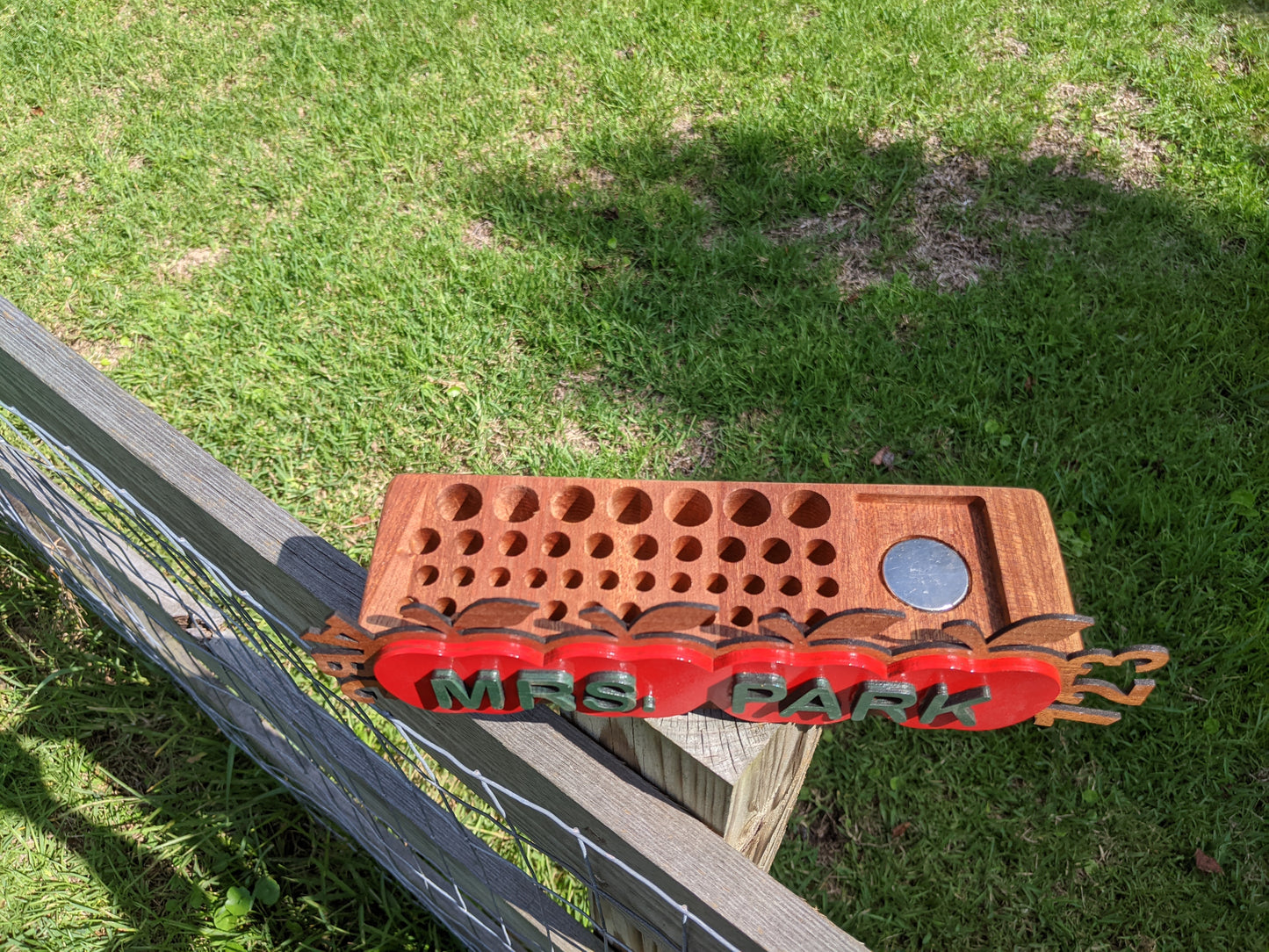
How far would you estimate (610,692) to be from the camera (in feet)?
3.37

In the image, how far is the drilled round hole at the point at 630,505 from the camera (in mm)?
1139

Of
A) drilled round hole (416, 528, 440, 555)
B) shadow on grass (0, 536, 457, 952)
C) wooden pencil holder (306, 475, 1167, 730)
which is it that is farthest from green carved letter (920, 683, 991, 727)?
shadow on grass (0, 536, 457, 952)

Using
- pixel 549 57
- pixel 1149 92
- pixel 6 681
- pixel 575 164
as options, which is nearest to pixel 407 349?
pixel 575 164

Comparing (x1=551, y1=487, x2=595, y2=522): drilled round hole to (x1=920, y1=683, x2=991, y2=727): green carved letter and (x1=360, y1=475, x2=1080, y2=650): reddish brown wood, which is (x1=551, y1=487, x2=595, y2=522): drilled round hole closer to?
(x1=360, y1=475, x2=1080, y2=650): reddish brown wood

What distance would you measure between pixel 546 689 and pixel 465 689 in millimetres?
103

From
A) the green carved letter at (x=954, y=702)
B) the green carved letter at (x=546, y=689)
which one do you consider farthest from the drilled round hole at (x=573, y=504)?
the green carved letter at (x=954, y=702)

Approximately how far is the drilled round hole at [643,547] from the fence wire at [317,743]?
1.25 ft

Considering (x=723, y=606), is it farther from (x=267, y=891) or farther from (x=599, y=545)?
(x=267, y=891)

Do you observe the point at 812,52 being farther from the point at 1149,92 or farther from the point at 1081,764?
the point at 1081,764

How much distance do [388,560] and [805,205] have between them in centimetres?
337

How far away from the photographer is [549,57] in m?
4.67

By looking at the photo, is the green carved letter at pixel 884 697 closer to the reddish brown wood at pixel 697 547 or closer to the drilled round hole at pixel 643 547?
the reddish brown wood at pixel 697 547

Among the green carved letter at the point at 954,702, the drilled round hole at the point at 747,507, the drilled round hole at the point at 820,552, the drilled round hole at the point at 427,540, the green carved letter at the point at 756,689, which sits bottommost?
the green carved letter at the point at 954,702

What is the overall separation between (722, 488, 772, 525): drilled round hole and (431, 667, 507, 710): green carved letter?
1.21 feet
